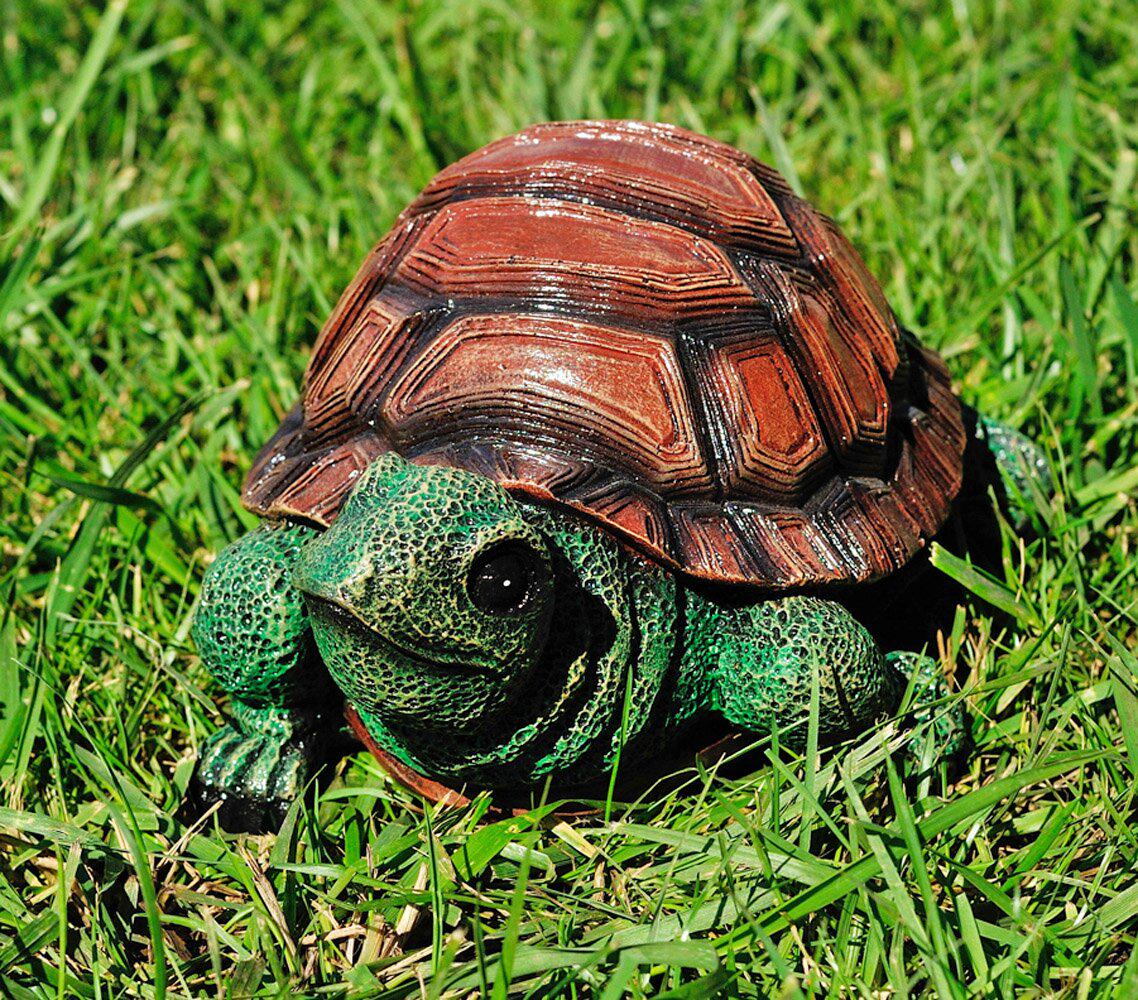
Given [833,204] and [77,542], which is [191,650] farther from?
[833,204]

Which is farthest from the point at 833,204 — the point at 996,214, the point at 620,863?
the point at 620,863

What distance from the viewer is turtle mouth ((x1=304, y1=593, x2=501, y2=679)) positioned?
6.86 feet

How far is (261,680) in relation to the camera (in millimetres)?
2562

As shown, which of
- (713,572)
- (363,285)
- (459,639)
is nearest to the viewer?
(459,639)

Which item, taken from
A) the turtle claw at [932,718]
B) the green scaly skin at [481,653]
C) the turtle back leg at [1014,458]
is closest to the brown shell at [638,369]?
the green scaly skin at [481,653]

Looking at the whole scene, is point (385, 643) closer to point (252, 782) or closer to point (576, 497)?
point (576, 497)

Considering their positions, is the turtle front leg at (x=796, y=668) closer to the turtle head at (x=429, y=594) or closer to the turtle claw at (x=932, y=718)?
the turtle claw at (x=932, y=718)

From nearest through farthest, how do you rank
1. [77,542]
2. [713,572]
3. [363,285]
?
[713,572]
[363,285]
[77,542]

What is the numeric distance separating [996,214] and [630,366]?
7.28ft

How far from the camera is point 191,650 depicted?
295cm

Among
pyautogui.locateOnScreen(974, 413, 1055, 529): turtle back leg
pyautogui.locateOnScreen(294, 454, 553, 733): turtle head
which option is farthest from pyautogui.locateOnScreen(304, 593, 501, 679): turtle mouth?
pyautogui.locateOnScreen(974, 413, 1055, 529): turtle back leg

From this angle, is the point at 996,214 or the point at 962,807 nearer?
the point at 962,807

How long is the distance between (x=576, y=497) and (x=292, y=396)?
5.07ft

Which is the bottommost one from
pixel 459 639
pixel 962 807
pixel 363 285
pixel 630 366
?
pixel 962 807
